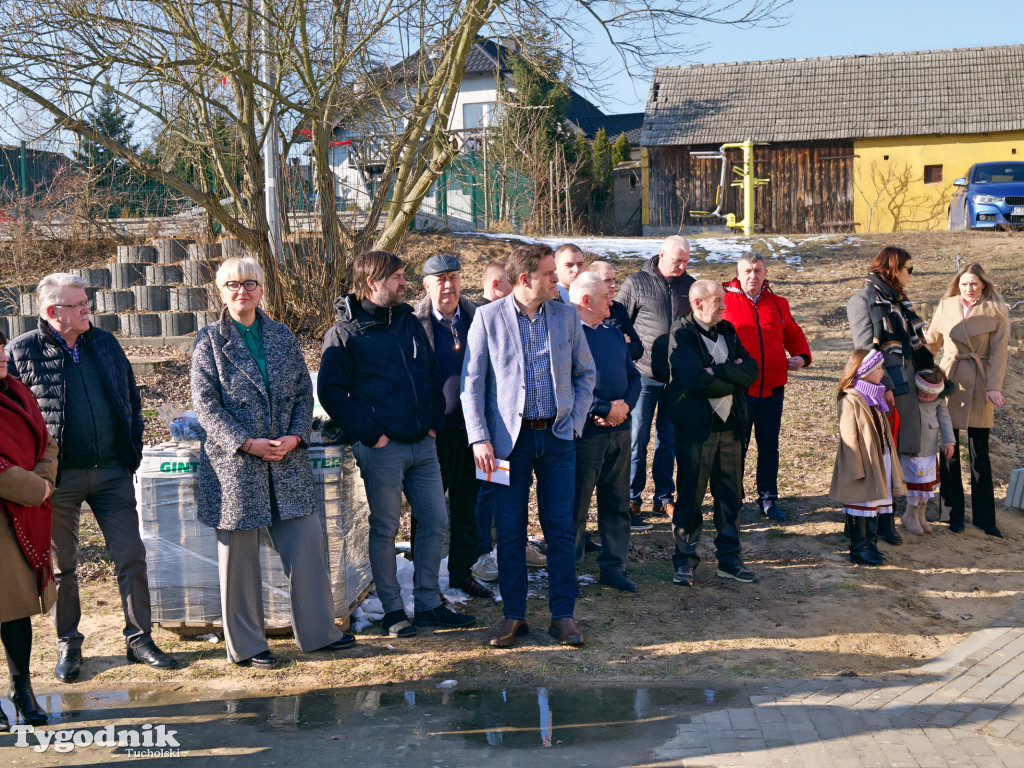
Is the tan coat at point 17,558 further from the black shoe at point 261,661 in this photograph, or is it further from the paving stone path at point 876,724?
the paving stone path at point 876,724

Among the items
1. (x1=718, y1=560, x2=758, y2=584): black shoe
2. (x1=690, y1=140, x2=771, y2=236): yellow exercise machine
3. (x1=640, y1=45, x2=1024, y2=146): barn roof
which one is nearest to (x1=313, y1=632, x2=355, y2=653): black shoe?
(x1=718, y1=560, x2=758, y2=584): black shoe

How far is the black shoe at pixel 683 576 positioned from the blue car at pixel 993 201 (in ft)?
47.2

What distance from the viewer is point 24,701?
14.3ft

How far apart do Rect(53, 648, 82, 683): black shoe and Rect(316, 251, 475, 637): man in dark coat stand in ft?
5.20

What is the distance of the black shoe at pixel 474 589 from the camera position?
5.98 m

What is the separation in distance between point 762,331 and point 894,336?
0.92 metres

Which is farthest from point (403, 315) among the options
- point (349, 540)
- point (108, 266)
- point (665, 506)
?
point (108, 266)

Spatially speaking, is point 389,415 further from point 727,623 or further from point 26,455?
point 727,623

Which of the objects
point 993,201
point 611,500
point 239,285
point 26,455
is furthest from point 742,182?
point 26,455

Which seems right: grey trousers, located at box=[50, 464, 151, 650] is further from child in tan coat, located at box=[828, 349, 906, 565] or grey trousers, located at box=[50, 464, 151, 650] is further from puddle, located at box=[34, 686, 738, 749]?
child in tan coat, located at box=[828, 349, 906, 565]

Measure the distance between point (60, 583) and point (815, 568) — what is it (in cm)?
461

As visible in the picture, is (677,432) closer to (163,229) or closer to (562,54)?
(562,54)

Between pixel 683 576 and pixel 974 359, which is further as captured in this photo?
pixel 974 359

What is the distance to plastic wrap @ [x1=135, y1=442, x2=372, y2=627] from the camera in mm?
5258
